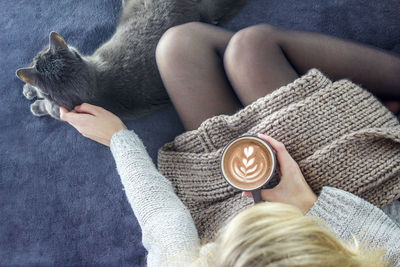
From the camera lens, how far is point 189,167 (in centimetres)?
88

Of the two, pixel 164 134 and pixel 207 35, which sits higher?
pixel 207 35

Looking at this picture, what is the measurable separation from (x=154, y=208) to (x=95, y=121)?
31 centimetres

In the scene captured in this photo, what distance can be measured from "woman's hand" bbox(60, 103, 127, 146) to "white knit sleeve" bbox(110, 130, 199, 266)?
0.04 meters

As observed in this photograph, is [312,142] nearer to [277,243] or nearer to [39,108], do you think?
[277,243]

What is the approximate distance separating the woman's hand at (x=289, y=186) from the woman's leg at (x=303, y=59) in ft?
0.60

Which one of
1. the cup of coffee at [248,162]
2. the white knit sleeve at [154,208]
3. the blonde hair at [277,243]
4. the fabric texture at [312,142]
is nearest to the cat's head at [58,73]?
the white knit sleeve at [154,208]

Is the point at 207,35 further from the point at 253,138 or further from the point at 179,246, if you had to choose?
the point at 179,246

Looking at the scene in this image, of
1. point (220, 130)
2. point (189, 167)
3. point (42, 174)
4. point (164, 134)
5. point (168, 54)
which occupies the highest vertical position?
point (168, 54)

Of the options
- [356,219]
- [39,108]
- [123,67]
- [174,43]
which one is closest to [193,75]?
[174,43]

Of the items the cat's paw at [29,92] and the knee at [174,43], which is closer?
the knee at [174,43]

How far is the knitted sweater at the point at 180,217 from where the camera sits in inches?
27.6

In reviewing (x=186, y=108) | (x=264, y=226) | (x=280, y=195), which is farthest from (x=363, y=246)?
(x=186, y=108)

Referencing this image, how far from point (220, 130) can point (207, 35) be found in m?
0.29

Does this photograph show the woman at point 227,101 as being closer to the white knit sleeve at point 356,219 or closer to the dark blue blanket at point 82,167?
the white knit sleeve at point 356,219
